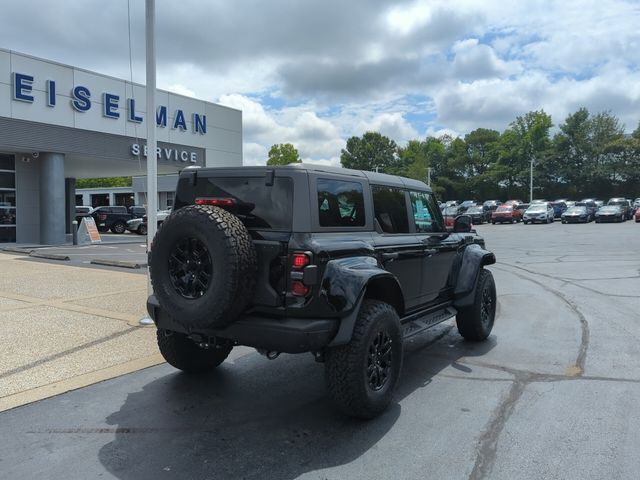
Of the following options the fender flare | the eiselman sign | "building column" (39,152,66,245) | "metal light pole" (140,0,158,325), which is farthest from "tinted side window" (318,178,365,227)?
"building column" (39,152,66,245)

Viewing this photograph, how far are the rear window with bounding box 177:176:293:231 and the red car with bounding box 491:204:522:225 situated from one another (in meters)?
40.5

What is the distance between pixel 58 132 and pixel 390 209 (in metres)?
17.9

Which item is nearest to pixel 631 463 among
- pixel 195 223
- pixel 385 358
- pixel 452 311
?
pixel 385 358

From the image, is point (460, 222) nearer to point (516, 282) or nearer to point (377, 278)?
point (377, 278)

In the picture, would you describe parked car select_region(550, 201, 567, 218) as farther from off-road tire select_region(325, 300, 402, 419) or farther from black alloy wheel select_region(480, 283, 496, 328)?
off-road tire select_region(325, 300, 402, 419)

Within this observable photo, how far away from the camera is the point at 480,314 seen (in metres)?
6.18

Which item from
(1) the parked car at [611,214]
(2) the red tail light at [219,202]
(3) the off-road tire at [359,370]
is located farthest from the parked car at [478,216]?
(2) the red tail light at [219,202]

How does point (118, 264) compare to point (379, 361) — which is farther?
point (118, 264)

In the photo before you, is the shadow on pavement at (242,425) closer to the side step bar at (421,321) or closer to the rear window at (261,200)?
the side step bar at (421,321)

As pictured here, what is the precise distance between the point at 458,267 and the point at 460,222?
0.56 meters

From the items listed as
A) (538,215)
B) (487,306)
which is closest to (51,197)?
(487,306)

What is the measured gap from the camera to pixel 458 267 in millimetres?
6168

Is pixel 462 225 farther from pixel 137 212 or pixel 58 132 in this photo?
pixel 137 212

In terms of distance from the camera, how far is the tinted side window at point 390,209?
4.87 metres
